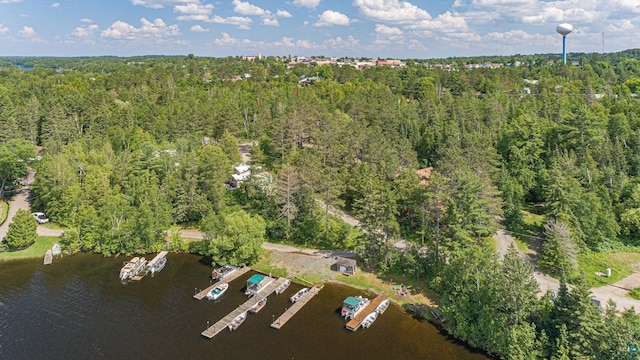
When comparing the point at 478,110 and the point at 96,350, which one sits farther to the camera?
the point at 478,110

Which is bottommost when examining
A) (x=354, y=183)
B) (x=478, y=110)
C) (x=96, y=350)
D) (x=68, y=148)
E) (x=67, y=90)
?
(x=96, y=350)

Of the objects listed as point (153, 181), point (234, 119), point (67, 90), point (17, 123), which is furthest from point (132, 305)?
point (67, 90)

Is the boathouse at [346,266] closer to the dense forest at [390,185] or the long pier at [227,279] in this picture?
the dense forest at [390,185]

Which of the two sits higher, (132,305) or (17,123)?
(17,123)

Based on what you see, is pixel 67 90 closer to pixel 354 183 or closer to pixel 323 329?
pixel 354 183

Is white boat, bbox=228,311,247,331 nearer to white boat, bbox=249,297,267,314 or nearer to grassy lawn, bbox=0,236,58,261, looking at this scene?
white boat, bbox=249,297,267,314

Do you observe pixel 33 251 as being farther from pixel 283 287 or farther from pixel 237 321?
pixel 283 287

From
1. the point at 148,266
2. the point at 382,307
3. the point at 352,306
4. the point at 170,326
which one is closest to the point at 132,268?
the point at 148,266
